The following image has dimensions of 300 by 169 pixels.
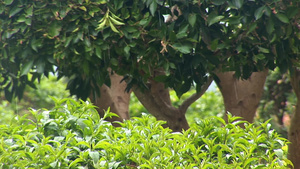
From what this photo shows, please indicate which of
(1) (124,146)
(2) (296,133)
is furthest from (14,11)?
(2) (296,133)

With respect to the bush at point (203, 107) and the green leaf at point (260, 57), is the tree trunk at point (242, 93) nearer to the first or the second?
the green leaf at point (260, 57)

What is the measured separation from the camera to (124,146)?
3074mm

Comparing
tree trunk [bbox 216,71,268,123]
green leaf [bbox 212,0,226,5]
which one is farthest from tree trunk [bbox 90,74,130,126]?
green leaf [bbox 212,0,226,5]

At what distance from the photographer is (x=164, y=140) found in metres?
3.24

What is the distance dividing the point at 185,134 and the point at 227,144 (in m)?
0.30

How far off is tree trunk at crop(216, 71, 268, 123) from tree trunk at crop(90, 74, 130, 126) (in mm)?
1321

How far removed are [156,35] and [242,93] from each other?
7.65ft

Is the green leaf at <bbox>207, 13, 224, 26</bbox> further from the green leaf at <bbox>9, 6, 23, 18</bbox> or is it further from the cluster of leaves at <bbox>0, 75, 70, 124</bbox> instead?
the cluster of leaves at <bbox>0, 75, 70, 124</bbox>

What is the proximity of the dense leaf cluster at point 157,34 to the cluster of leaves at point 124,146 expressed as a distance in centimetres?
90

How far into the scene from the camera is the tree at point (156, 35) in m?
4.02

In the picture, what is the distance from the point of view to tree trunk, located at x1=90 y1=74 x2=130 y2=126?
611cm

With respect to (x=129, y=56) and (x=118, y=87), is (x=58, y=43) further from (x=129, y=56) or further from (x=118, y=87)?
(x=118, y=87)

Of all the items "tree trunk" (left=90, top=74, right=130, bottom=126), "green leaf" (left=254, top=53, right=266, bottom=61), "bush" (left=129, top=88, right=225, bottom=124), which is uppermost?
"green leaf" (left=254, top=53, right=266, bottom=61)

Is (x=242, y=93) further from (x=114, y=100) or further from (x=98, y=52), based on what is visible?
(x=98, y=52)
